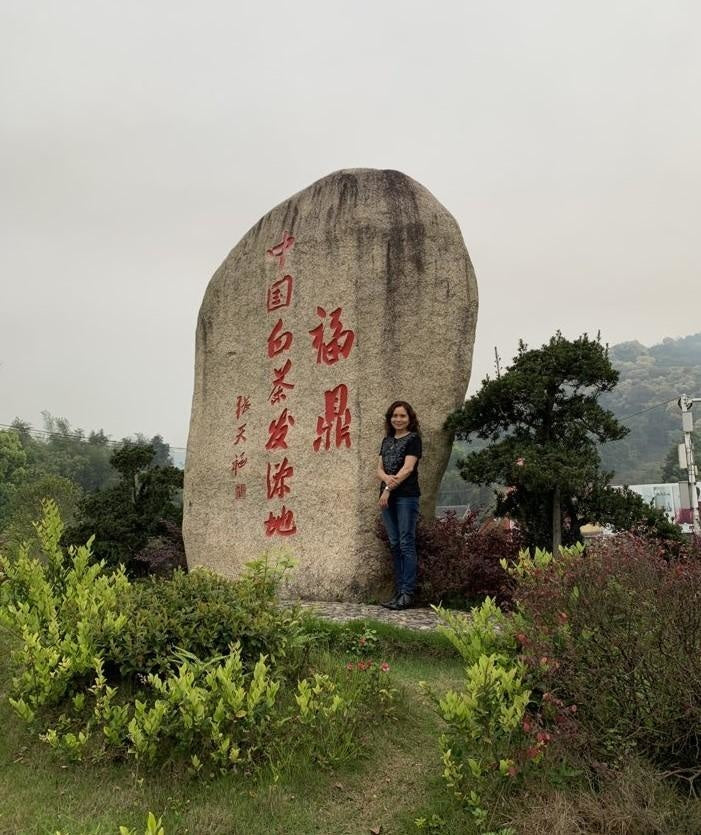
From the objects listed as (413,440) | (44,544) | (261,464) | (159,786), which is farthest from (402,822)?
Result: (261,464)

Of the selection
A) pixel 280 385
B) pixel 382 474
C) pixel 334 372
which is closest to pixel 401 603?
pixel 382 474

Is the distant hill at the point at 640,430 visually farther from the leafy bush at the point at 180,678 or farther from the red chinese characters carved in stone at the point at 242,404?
the leafy bush at the point at 180,678

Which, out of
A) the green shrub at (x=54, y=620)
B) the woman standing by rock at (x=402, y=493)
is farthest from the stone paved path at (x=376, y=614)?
the green shrub at (x=54, y=620)

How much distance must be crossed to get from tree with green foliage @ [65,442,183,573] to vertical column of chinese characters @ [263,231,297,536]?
2017 mm

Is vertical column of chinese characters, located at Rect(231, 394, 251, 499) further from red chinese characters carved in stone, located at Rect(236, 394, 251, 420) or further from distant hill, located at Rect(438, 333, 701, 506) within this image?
distant hill, located at Rect(438, 333, 701, 506)

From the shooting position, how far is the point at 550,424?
6.57m

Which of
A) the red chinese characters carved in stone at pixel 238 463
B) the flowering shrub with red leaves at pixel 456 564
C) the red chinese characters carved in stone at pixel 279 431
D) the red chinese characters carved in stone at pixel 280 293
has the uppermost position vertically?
the red chinese characters carved in stone at pixel 280 293

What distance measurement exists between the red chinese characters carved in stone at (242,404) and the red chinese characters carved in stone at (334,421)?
3.27 ft

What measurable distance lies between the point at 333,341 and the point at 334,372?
1.02 ft

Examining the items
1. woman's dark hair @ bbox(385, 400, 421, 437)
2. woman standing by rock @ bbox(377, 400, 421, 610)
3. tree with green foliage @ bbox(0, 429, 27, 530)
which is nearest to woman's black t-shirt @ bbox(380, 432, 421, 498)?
woman standing by rock @ bbox(377, 400, 421, 610)

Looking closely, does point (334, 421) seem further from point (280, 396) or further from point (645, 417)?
point (645, 417)

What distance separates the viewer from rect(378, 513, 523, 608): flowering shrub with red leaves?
6.21m

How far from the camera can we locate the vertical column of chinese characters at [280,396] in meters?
6.96

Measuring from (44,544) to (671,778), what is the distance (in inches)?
154
